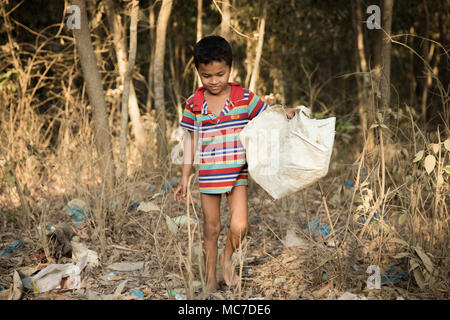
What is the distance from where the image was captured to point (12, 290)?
2.33 m

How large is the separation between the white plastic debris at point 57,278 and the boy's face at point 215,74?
1278 mm

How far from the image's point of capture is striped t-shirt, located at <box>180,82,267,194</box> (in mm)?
2342

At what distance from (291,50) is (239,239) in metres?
5.33

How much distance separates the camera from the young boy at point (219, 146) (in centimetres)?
233

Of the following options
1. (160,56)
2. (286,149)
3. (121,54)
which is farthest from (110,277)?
(121,54)

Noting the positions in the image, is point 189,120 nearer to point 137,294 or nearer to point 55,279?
point 137,294

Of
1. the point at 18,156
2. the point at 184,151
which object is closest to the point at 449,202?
the point at 184,151

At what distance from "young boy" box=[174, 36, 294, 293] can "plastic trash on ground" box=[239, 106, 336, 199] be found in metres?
0.14

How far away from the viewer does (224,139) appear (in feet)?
7.68

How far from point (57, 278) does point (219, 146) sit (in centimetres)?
115

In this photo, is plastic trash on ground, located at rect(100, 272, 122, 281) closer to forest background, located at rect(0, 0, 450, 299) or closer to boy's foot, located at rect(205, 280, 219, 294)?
forest background, located at rect(0, 0, 450, 299)

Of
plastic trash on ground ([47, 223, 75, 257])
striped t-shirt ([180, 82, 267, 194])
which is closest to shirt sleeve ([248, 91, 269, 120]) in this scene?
striped t-shirt ([180, 82, 267, 194])

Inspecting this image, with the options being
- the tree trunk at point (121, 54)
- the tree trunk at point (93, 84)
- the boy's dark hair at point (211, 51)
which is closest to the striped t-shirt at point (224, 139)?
the boy's dark hair at point (211, 51)
